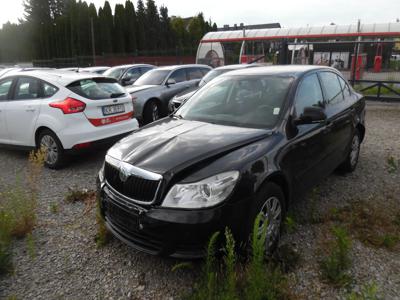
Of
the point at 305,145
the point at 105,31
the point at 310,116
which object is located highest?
the point at 105,31

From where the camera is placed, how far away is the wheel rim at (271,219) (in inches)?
114

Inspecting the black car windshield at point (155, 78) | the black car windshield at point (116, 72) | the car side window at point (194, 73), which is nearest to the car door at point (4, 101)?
the black car windshield at point (155, 78)

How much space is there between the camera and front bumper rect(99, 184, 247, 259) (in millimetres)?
2471

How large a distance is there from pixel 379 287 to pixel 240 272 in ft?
3.77

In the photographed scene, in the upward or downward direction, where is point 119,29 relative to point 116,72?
upward

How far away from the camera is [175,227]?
2488mm

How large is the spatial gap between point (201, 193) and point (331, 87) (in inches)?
116

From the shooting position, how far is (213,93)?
4.17m

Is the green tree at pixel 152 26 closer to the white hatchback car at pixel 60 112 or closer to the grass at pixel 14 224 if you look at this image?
the white hatchback car at pixel 60 112

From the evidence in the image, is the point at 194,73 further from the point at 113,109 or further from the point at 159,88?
the point at 113,109

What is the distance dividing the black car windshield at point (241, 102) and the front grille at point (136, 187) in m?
1.23

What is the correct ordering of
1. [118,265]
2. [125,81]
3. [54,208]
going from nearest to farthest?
1. [118,265]
2. [54,208]
3. [125,81]

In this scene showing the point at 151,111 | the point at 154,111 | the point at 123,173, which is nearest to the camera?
the point at 123,173

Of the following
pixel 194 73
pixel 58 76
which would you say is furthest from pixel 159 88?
pixel 58 76
